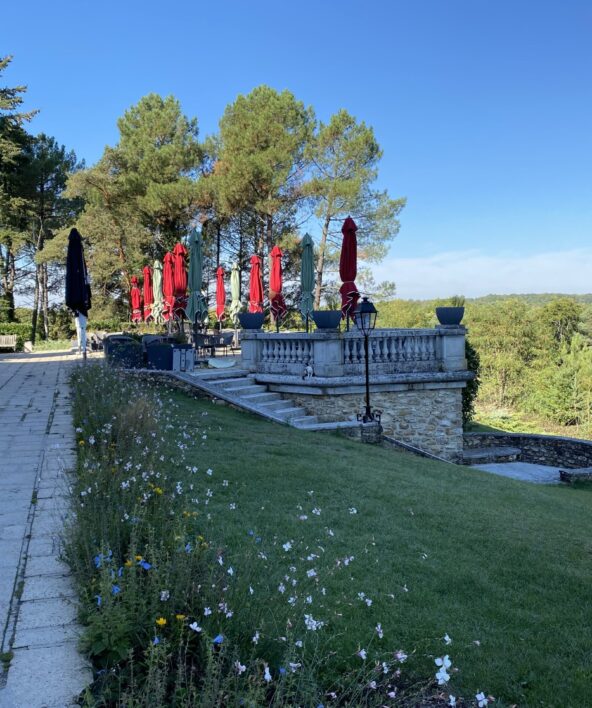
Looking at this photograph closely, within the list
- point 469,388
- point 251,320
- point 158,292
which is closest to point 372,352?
point 251,320

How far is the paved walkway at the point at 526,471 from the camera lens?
1013 centimetres

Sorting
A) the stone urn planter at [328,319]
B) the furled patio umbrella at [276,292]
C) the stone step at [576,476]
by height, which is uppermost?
the furled patio umbrella at [276,292]

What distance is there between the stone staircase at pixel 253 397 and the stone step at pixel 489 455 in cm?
298

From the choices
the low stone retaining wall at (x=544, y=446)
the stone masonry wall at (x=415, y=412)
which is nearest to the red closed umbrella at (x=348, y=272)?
the stone masonry wall at (x=415, y=412)

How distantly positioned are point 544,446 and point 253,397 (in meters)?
6.73

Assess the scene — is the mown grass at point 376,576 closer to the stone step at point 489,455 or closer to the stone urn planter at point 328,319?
the stone urn planter at point 328,319

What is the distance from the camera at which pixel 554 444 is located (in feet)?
38.6

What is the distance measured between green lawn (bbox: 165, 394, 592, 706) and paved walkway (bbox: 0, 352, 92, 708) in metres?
0.82

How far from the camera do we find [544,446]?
11.9 metres

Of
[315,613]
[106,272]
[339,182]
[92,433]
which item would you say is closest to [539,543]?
[315,613]

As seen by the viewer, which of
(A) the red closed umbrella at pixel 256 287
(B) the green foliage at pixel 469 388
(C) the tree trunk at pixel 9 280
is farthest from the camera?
(C) the tree trunk at pixel 9 280

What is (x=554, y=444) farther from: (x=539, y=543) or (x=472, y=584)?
(x=472, y=584)

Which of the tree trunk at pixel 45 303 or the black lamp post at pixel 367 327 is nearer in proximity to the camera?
the black lamp post at pixel 367 327

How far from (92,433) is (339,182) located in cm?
2368
